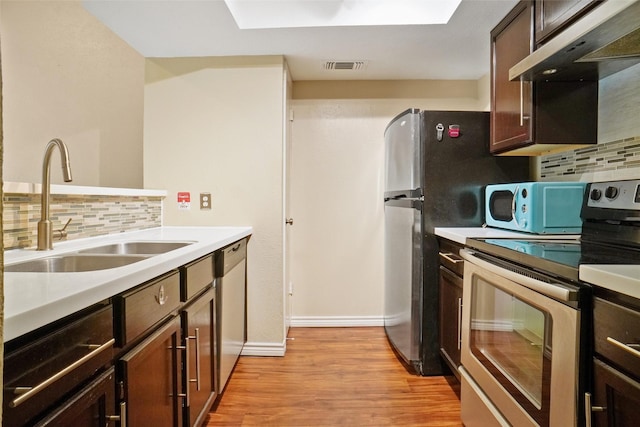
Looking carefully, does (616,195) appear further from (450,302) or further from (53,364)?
(53,364)

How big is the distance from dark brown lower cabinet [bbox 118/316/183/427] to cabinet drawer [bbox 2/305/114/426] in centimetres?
13

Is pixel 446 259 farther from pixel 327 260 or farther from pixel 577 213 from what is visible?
pixel 327 260

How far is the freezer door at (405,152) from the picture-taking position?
7.14 ft

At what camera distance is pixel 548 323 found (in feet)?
3.59

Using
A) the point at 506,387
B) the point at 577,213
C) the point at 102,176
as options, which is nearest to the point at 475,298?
the point at 506,387

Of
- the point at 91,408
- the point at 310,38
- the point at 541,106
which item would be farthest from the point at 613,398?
the point at 310,38

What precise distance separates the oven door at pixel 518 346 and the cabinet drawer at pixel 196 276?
1.16 m

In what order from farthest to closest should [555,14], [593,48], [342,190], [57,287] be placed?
[342,190] < [555,14] < [593,48] < [57,287]

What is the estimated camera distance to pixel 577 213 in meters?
1.66

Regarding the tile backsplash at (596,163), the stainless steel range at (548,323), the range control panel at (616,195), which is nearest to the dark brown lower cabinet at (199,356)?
the stainless steel range at (548,323)

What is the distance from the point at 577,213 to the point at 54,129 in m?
3.14

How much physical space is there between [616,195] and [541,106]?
539mm

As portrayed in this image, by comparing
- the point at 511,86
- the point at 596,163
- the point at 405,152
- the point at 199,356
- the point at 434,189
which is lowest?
the point at 199,356

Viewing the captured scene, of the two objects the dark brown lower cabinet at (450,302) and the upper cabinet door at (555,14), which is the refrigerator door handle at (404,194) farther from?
the upper cabinet door at (555,14)
